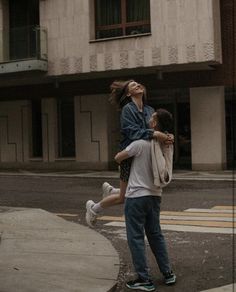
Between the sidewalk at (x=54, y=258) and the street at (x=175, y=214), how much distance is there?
0.24 m

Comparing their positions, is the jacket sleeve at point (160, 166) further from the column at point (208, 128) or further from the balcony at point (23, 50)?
the balcony at point (23, 50)

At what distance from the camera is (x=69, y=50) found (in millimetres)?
23062

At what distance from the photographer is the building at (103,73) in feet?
69.7

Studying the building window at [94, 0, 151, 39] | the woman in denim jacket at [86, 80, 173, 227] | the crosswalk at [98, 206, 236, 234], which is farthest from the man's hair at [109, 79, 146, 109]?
the building window at [94, 0, 151, 39]

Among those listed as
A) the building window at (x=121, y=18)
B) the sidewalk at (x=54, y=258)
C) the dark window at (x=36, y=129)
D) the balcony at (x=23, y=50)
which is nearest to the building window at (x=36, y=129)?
the dark window at (x=36, y=129)

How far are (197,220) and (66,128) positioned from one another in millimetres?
16373

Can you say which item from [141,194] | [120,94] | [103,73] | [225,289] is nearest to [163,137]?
[141,194]

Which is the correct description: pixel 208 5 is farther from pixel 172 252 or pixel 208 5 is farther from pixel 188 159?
pixel 172 252

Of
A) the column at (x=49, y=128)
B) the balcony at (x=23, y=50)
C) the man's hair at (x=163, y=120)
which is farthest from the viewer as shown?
the column at (x=49, y=128)

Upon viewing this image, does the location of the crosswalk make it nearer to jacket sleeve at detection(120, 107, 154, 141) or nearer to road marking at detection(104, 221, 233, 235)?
road marking at detection(104, 221, 233, 235)

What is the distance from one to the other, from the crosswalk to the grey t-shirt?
316 centimetres

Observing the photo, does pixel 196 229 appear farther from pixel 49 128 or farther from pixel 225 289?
pixel 49 128

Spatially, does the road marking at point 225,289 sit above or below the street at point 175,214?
below

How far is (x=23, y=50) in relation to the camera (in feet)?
77.0
